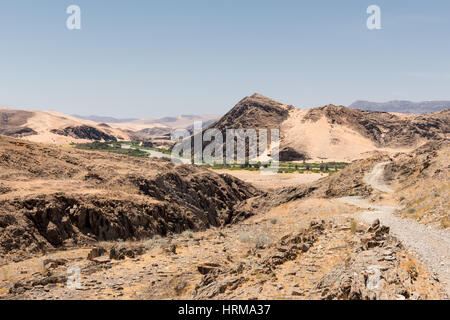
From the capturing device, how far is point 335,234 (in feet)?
39.5

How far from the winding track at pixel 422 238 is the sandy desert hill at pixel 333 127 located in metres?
66.3

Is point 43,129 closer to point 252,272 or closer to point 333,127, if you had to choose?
point 333,127

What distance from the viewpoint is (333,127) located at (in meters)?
96.8

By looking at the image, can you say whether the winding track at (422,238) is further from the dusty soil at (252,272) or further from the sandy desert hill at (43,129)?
the sandy desert hill at (43,129)

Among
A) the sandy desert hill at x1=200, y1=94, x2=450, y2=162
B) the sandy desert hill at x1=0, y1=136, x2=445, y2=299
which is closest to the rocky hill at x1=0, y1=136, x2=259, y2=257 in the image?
the sandy desert hill at x1=0, y1=136, x2=445, y2=299

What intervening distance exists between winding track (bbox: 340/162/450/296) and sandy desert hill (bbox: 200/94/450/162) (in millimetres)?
66300

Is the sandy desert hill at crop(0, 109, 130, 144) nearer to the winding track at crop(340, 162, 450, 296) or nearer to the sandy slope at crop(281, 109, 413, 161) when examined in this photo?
the sandy slope at crop(281, 109, 413, 161)

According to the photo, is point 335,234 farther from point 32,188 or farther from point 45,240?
point 32,188

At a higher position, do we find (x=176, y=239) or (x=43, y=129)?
(x=43, y=129)

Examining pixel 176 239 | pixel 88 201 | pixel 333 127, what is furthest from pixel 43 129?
pixel 176 239

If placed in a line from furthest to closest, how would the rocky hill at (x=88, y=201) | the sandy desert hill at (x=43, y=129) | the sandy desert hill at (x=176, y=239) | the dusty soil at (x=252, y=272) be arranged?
the sandy desert hill at (x=43, y=129) → the rocky hill at (x=88, y=201) → the sandy desert hill at (x=176, y=239) → the dusty soil at (x=252, y=272)

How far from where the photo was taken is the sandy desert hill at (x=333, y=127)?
8681 centimetres

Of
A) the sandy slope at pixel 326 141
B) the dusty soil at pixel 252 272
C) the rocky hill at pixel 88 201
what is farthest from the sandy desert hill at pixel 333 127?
the dusty soil at pixel 252 272

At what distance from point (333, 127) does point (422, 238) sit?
8829cm
